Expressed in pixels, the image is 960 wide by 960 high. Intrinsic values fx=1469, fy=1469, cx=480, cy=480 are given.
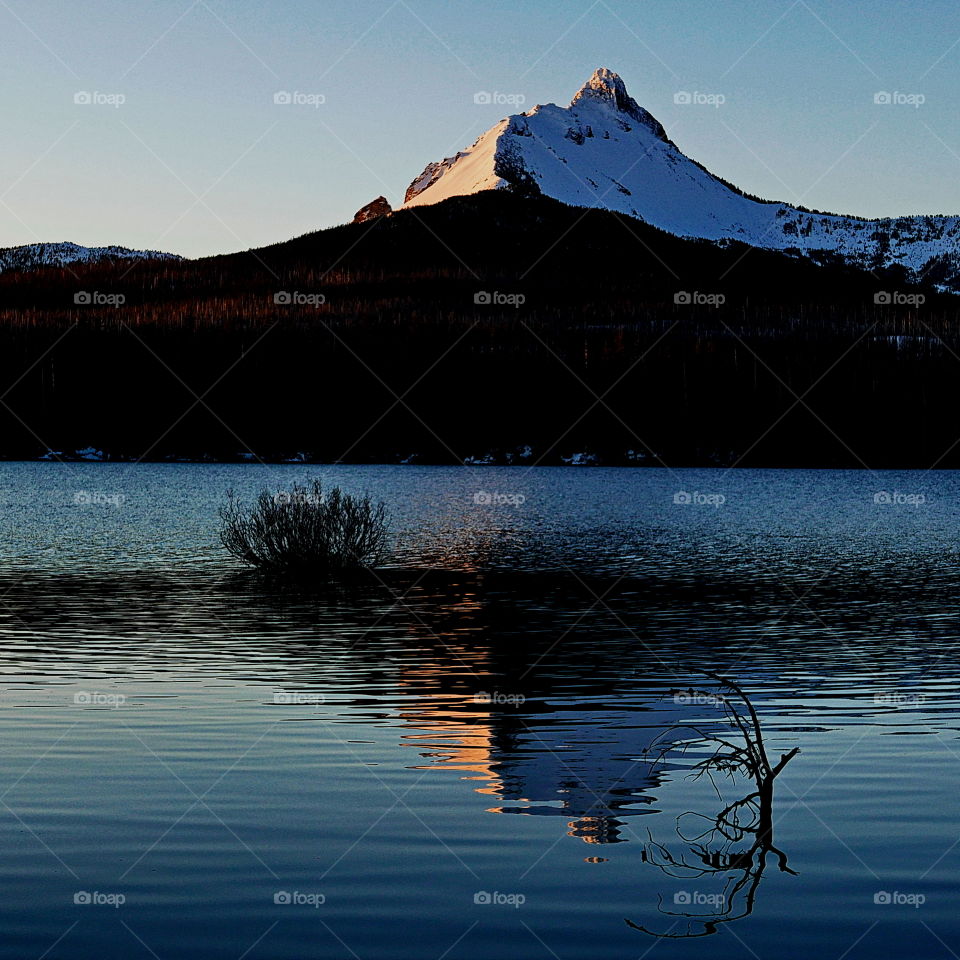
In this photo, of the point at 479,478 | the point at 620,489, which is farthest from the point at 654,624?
the point at 479,478

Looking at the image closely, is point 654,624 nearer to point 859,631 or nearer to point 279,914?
point 859,631

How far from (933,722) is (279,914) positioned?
35.1 ft

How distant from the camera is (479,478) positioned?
440 feet

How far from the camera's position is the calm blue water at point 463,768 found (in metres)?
10.4

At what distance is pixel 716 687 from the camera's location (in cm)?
2136

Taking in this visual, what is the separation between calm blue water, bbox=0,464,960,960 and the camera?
34.1 ft

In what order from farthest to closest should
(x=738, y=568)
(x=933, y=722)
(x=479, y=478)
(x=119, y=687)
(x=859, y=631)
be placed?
1. (x=479, y=478)
2. (x=738, y=568)
3. (x=859, y=631)
4. (x=119, y=687)
5. (x=933, y=722)

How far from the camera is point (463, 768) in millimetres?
15273

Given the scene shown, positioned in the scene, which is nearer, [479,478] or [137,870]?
[137,870]

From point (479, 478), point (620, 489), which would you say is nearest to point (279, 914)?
point (620, 489)

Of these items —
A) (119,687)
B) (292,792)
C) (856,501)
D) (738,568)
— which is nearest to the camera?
(292,792)

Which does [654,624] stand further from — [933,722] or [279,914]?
[279,914]

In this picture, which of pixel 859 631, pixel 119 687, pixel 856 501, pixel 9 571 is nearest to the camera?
pixel 119 687

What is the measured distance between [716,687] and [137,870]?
11.6 m
